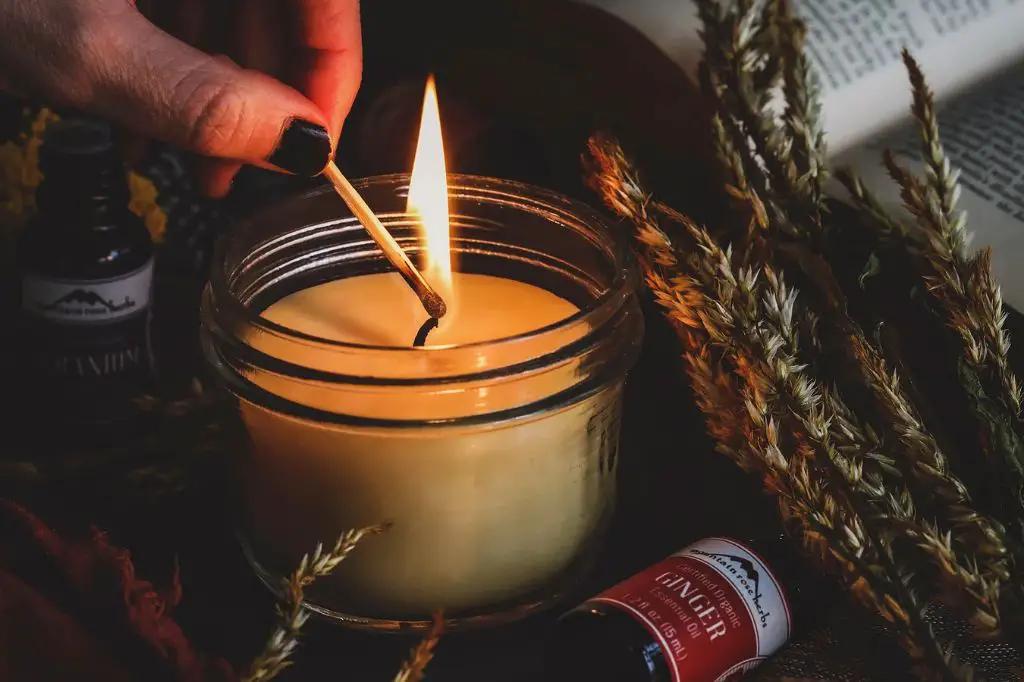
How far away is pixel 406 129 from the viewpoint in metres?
0.95

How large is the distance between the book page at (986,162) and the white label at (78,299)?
536 mm

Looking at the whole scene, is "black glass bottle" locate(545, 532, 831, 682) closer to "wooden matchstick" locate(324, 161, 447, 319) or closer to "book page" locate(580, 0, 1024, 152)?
"wooden matchstick" locate(324, 161, 447, 319)

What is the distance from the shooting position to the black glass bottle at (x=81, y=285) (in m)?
0.79

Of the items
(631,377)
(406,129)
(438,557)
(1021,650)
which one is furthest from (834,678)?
(406,129)

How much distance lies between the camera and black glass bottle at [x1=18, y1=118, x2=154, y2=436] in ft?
2.60

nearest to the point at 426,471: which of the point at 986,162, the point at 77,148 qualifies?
the point at 77,148

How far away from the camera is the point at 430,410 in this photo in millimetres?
561

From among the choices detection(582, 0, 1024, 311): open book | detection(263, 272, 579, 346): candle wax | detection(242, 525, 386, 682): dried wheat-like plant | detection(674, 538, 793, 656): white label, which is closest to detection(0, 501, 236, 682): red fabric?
detection(242, 525, 386, 682): dried wheat-like plant

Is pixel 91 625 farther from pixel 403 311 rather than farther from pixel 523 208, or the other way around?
pixel 523 208

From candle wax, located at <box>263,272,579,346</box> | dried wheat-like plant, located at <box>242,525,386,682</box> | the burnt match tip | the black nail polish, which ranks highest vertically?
the black nail polish

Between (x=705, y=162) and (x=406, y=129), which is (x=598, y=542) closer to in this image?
(x=705, y=162)

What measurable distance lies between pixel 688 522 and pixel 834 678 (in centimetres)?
16

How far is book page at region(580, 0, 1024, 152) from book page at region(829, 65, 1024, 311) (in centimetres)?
2

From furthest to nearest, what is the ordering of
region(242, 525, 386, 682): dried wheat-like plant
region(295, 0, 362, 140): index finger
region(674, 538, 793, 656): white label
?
region(295, 0, 362, 140): index finger → region(674, 538, 793, 656): white label → region(242, 525, 386, 682): dried wheat-like plant
